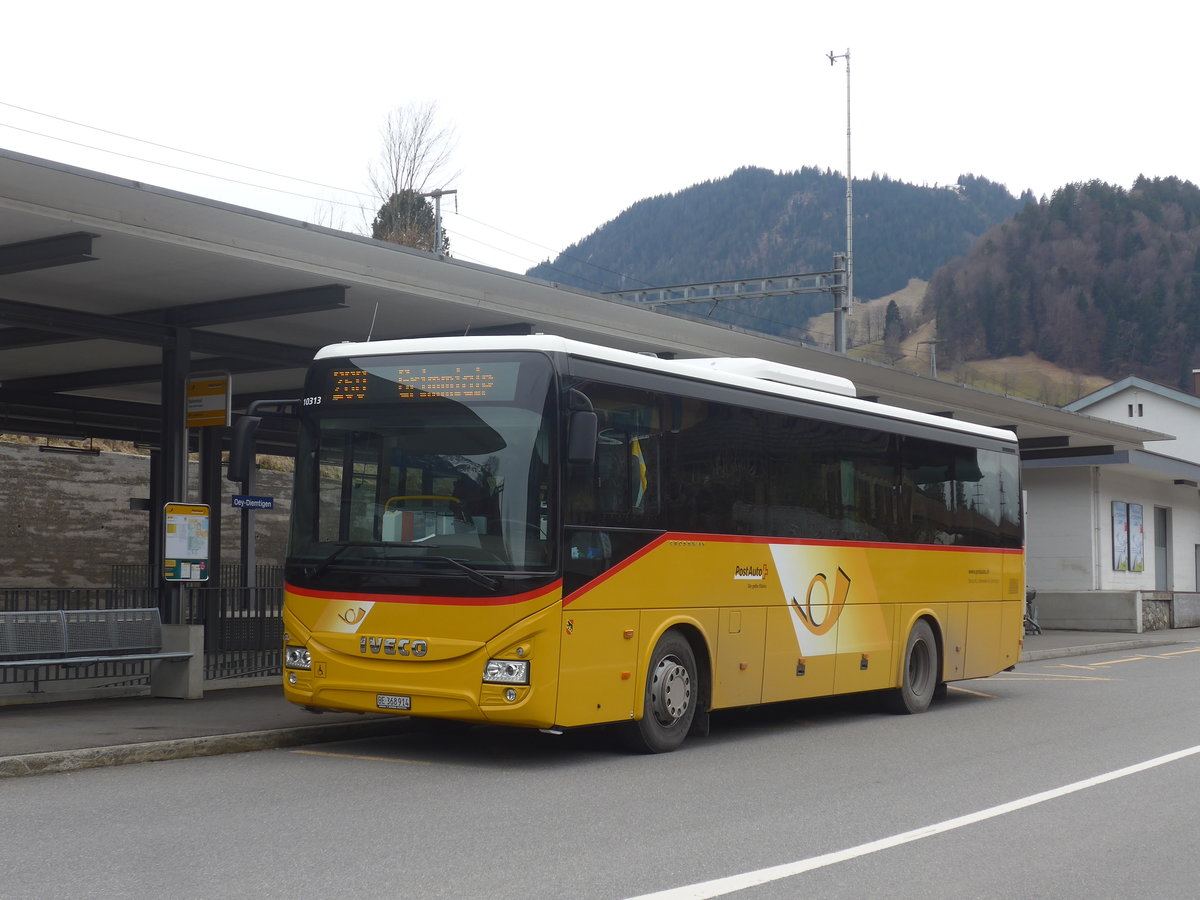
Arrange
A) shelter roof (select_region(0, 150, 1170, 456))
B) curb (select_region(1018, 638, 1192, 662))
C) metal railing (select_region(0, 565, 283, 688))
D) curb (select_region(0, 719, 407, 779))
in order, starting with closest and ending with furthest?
curb (select_region(0, 719, 407, 779)) < shelter roof (select_region(0, 150, 1170, 456)) < metal railing (select_region(0, 565, 283, 688)) < curb (select_region(1018, 638, 1192, 662))

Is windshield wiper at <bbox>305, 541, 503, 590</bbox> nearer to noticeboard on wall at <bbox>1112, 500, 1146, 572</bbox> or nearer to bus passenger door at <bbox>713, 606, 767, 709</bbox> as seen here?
bus passenger door at <bbox>713, 606, 767, 709</bbox>

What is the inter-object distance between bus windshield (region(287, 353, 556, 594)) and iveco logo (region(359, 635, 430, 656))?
1.29 feet

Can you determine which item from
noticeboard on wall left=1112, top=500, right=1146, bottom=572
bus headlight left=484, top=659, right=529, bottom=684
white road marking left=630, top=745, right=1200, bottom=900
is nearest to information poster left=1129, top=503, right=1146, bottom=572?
noticeboard on wall left=1112, top=500, right=1146, bottom=572

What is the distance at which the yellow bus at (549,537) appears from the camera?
1019 centimetres

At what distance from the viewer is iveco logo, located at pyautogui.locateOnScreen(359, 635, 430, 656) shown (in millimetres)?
10336

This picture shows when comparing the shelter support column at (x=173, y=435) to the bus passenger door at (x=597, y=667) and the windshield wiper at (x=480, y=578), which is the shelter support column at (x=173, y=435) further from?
the bus passenger door at (x=597, y=667)

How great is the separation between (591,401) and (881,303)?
194 meters

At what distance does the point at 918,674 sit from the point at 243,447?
27.0 ft

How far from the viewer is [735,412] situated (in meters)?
12.4

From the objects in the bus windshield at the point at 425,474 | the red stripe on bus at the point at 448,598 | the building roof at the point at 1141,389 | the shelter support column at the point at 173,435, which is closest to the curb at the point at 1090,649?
the shelter support column at the point at 173,435

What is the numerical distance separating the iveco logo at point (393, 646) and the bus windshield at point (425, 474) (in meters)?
0.39

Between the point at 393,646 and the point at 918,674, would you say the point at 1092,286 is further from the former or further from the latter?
the point at 393,646

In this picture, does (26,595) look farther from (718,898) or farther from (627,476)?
(718,898)

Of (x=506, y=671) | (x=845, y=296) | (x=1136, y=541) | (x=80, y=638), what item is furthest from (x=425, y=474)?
(x=1136, y=541)
